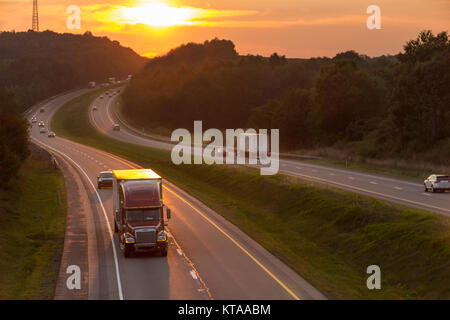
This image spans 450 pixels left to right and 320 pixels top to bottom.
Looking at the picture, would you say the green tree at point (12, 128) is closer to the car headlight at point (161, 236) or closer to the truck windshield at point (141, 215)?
the truck windshield at point (141, 215)

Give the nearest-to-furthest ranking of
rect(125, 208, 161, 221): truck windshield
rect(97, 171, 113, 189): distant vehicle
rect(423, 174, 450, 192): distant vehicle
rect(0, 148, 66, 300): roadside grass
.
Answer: rect(0, 148, 66, 300): roadside grass, rect(125, 208, 161, 221): truck windshield, rect(423, 174, 450, 192): distant vehicle, rect(97, 171, 113, 189): distant vehicle

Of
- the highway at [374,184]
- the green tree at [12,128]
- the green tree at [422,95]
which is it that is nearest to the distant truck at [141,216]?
the highway at [374,184]

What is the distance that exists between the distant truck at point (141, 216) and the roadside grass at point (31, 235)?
3.85 m

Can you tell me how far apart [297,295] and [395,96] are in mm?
62188

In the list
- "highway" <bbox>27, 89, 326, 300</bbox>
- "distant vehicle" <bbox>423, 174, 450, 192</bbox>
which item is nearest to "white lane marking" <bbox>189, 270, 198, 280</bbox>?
"highway" <bbox>27, 89, 326, 300</bbox>

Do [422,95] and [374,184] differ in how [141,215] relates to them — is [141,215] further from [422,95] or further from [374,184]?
[422,95]

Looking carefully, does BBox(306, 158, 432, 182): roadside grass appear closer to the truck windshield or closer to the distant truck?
the distant truck

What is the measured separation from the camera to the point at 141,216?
2978cm

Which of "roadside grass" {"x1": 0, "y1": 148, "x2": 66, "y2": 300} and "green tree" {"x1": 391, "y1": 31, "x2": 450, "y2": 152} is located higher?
"green tree" {"x1": 391, "y1": 31, "x2": 450, "y2": 152}

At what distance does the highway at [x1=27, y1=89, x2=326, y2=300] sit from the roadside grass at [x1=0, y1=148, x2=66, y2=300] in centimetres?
74

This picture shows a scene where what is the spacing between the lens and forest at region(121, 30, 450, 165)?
76.6 m

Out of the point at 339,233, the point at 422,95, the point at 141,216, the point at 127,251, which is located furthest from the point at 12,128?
the point at 422,95
